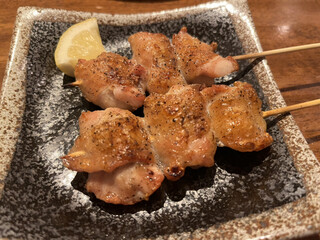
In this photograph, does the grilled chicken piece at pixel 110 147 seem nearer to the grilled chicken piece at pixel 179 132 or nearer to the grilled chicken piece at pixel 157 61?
the grilled chicken piece at pixel 179 132

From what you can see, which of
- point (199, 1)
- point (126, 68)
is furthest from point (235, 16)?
point (126, 68)

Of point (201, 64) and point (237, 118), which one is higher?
point (201, 64)

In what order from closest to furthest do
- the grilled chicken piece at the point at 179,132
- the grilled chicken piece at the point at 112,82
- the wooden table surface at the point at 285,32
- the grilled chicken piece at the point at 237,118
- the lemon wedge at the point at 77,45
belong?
1. the grilled chicken piece at the point at 179,132
2. the grilled chicken piece at the point at 237,118
3. the grilled chicken piece at the point at 112,82
4. the lemon wedge at the point at 77,45
5. the wooden table surface at the point at 285,32

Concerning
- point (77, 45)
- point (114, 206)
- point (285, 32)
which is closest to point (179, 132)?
point (114, 206)

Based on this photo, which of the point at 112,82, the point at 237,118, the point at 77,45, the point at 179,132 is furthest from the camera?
the point at 77,45

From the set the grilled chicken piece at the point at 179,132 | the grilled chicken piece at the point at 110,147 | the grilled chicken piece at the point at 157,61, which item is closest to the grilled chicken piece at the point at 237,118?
the grilled chicken piece at the point at 179,132

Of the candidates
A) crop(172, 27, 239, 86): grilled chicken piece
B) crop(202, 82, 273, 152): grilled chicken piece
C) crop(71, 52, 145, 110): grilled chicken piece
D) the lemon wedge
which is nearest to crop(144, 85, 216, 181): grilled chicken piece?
crop(202, 82, 273, 152): grilled chicken piece

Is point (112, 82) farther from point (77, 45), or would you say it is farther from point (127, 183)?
point (127, 183)
